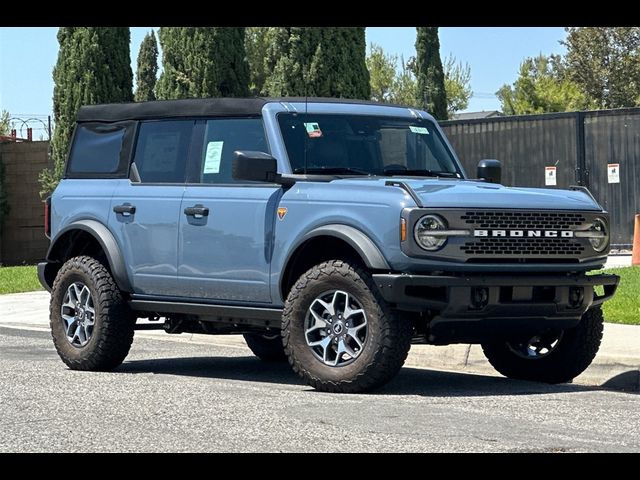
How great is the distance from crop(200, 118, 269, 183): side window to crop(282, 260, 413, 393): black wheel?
136 cm

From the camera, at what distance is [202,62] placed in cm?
2733

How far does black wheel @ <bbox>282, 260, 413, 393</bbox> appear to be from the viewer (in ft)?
30.7

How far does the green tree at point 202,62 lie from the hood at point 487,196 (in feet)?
57.0

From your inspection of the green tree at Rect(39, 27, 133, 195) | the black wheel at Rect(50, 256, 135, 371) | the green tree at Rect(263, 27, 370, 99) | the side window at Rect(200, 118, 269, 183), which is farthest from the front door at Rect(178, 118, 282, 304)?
the green tree at Rect(39, 27, 133, 195)

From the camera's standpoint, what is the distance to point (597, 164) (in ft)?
89.6

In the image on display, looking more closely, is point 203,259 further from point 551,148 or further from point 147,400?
point 551,148

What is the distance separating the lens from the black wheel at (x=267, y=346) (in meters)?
12.2

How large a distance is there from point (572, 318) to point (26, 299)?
1207 cm

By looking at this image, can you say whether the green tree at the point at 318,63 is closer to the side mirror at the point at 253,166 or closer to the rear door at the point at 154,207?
the rear door at the point at 154,207

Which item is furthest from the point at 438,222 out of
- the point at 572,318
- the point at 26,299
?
the point at 26,299

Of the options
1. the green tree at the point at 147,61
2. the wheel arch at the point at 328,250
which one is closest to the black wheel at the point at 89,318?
the wheel arch at the point at 328,250

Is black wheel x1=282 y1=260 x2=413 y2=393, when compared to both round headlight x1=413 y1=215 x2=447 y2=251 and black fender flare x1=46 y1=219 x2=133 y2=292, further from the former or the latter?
black fender flare x1=46 y1=219 x2=133 y2=292

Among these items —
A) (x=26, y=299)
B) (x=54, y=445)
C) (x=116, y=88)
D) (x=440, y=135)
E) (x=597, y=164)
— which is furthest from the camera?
(x=116, y=88)

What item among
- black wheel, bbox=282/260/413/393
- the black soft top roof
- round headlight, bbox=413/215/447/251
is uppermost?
the black soft top roof
